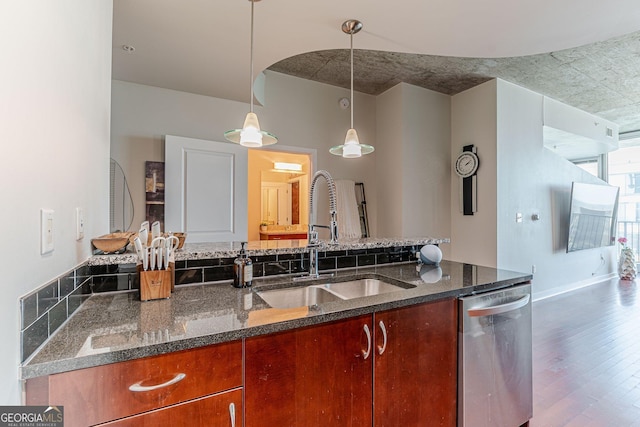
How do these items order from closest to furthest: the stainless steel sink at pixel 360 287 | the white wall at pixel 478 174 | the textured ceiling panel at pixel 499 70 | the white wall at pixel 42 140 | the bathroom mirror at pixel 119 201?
A: the white wall at pixel 42 140
the stainless steel sink at pixel 360 287
the bathroom mirror at pixel 119 201
the textured ceiling panel at pixel 499 70
the white wall at pixel 478 174

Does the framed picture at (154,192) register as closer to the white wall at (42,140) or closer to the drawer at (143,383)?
the white wall at (42,140)

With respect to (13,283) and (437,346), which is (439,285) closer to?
(437,346)

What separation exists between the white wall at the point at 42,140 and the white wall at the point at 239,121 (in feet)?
6.23

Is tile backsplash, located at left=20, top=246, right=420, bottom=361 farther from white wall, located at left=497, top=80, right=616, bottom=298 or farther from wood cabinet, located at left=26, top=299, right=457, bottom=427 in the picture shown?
white wall, located at left=497, top=80, right=616, bottom=298

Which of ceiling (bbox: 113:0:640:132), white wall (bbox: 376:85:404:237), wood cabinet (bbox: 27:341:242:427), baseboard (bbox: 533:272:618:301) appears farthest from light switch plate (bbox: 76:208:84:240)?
baseboard (bbox: 533:272:618:301)

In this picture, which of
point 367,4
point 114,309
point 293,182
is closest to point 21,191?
point 114,309

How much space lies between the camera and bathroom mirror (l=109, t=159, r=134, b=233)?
297cm

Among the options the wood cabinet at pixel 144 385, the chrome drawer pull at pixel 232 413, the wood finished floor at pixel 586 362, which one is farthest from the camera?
the wood finished floor at pixel 586 362

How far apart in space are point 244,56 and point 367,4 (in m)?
1.11

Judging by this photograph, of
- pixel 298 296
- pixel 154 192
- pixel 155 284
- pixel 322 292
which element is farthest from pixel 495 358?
pixel 154 192

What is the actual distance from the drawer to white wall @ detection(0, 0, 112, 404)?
12 centimetres

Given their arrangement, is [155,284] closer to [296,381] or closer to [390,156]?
[296,381]

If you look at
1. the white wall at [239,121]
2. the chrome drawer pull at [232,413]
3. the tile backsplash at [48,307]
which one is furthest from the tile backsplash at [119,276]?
the white wall at [239,121]

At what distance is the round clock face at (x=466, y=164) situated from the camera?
12.9ft
